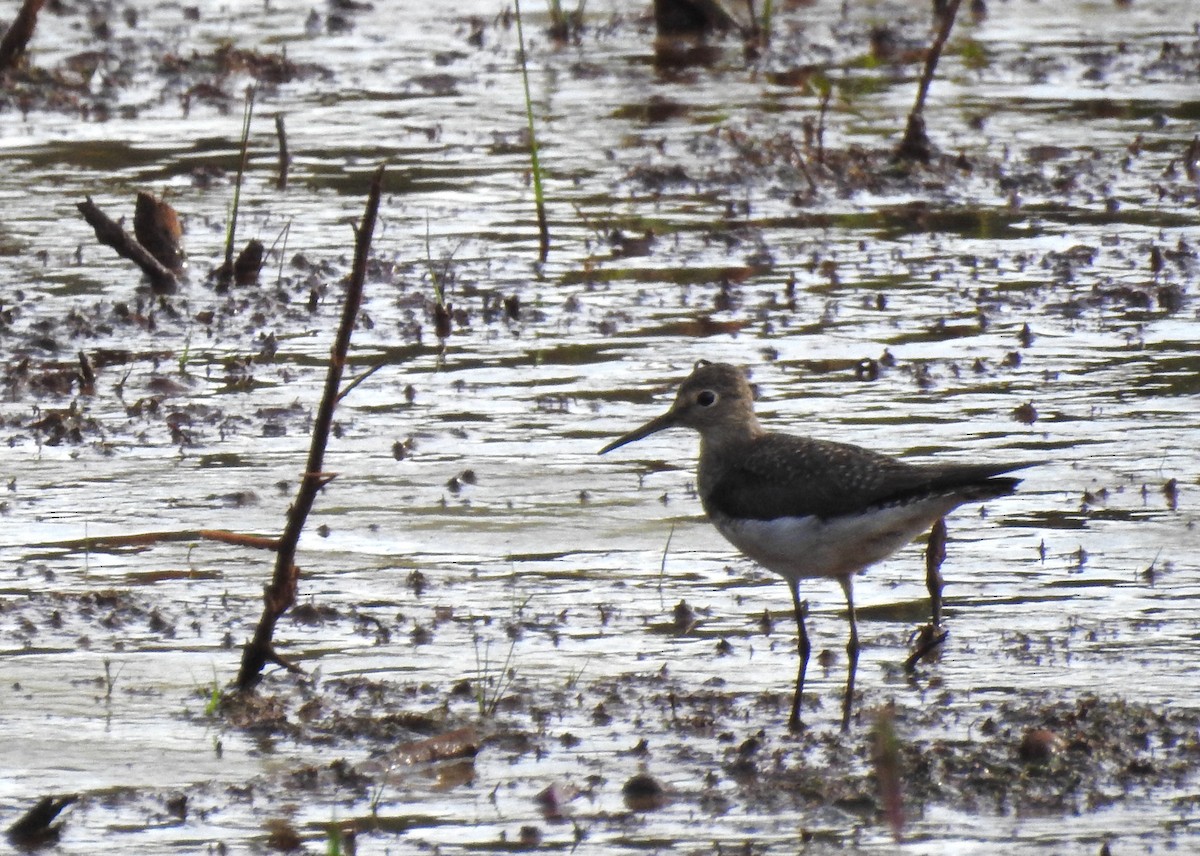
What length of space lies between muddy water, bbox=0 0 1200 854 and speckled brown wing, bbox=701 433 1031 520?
48 cm

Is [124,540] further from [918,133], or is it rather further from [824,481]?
[918,133]

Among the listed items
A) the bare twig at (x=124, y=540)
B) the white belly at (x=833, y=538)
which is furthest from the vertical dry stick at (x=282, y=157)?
the white belly at (x=833, y=538)

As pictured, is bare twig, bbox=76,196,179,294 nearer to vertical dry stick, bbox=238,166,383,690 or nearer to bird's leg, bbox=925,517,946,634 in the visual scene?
vertical dry stick, bbox=238,166,383,690

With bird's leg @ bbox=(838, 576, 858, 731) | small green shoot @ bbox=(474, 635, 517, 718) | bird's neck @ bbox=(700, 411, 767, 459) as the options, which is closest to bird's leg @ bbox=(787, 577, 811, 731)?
bird's leg @ bbox=(838, 576, 858, 731)

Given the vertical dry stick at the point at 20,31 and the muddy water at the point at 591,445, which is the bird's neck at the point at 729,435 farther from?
the vertical dry stick at the point at 20,31

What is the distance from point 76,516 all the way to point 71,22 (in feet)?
34.8

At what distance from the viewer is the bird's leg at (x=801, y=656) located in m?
5.79

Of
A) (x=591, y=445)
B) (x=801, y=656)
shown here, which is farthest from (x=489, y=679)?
(x=591, y=445)

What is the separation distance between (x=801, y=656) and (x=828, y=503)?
424mm

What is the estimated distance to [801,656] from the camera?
592 centimetres

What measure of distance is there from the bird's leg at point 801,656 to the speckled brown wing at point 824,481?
24 centimetres

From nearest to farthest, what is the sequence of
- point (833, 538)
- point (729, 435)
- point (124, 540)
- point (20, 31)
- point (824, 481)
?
point (833, 538), point (824, 481), point (729, 435), point (124, 540), point (20, 31)

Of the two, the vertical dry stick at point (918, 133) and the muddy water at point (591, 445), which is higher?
the vertical dry stick at point (918, 133)

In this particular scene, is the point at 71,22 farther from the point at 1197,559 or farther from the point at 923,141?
the point at 1197,559
